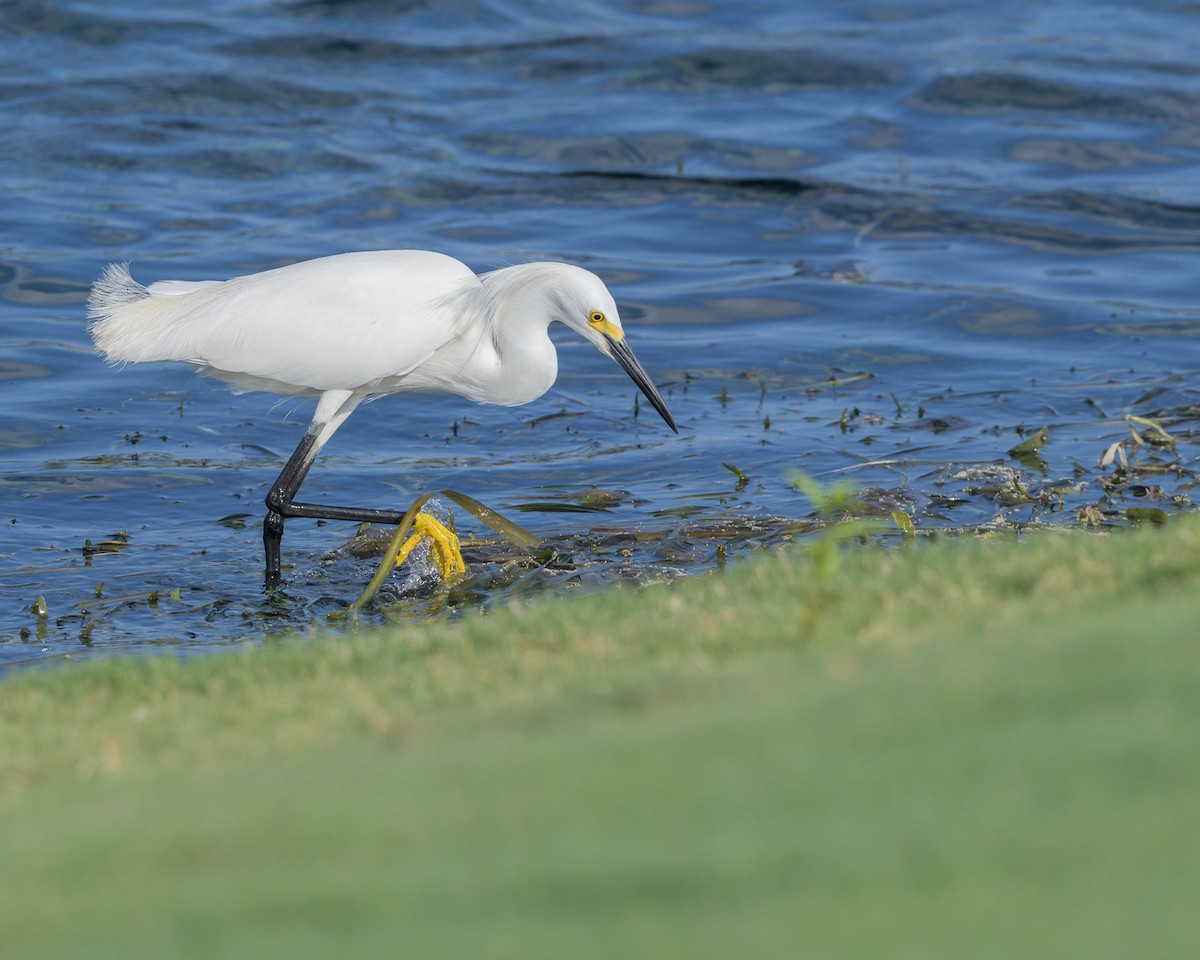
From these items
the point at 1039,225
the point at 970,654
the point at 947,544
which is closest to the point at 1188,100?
the point at 1039,225

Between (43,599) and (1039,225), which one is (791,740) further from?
(1039,225)

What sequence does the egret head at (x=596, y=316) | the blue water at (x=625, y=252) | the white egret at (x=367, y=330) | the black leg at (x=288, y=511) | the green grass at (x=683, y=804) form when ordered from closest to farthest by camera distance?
1. the green grass at (x=683, y=804)
2. the egret head at (x=596, y=316)
3. the white egret at (x=367, y=330)
4. the black leg at (x=288, y=511)
5. the blue water at (x=625, y=252)

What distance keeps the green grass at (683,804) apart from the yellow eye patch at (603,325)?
13.1 feet

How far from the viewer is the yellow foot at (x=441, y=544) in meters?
8.80

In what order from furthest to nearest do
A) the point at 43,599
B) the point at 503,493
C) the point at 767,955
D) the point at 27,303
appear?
the point at 27,303
the point at 503,493
the point at 43,599
the point at 767,955

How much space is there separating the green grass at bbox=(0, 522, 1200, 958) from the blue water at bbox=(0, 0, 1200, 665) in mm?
3861

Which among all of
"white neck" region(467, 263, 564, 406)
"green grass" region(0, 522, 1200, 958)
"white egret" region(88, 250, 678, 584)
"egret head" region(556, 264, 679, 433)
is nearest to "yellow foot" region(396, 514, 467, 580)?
"white egret" region(88, 250, 678, 584)

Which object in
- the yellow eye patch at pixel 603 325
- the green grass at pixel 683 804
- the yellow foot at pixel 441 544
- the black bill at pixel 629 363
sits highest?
the yellow eye patch at pixel 603 325

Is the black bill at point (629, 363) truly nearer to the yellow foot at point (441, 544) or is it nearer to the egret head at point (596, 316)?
the egret head at point (596, 316)

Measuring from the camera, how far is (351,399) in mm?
9406

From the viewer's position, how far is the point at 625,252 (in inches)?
656

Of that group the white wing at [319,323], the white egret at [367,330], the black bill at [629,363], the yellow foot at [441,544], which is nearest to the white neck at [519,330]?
the white egret at [367,330]

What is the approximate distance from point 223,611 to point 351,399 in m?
1.47

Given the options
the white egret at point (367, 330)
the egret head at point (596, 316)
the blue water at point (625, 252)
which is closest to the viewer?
the egret head at point (596, 316)
